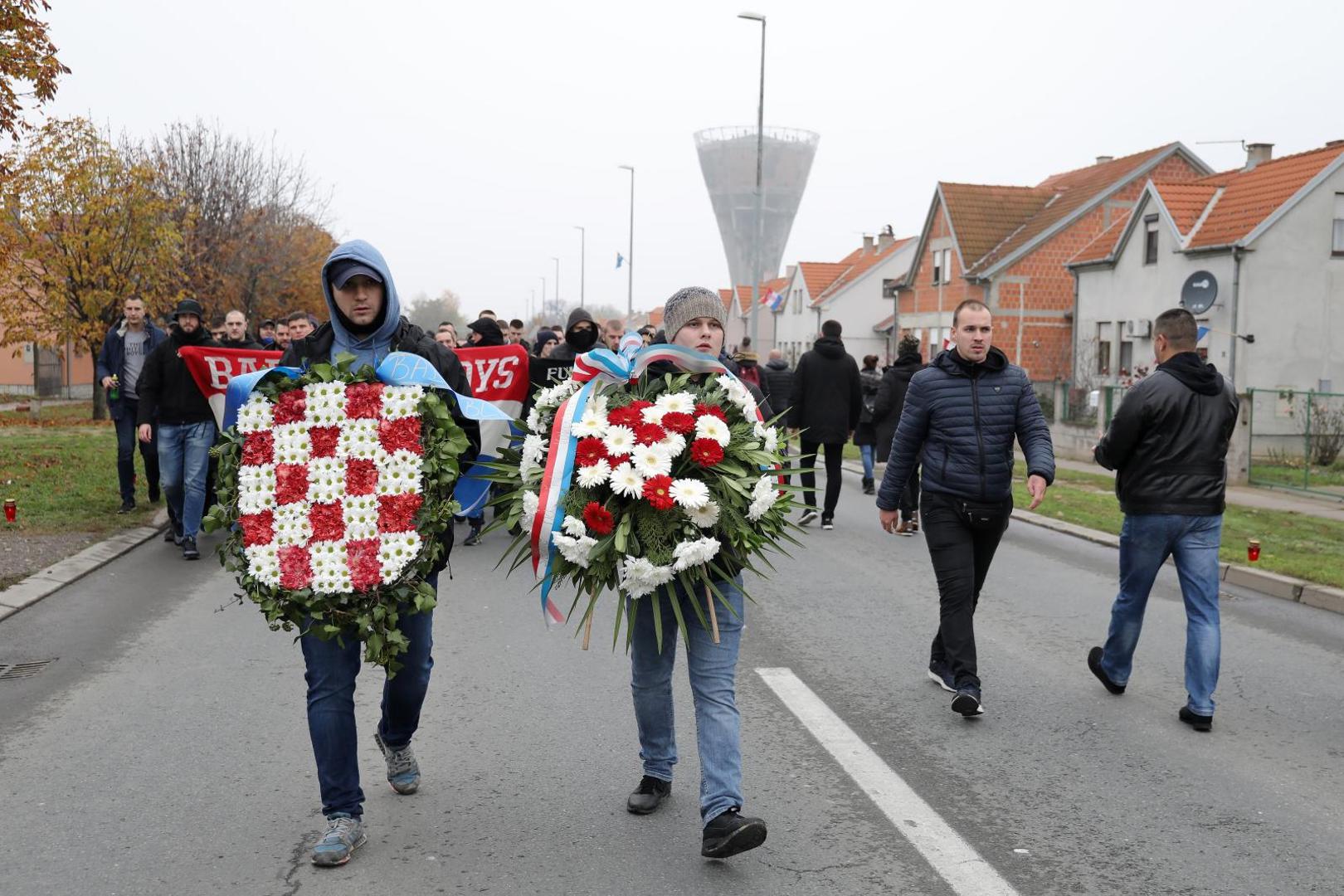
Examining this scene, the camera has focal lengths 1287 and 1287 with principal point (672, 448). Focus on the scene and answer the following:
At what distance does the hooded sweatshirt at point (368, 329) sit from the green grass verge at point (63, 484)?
27.2ft

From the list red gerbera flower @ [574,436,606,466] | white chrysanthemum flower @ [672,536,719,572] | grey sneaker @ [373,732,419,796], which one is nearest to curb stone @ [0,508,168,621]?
grey sneaker @ [373,732,419,796]

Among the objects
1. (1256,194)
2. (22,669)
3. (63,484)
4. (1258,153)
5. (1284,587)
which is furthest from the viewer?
(1258,153)

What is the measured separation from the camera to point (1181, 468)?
614cm

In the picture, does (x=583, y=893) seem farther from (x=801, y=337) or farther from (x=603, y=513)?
(x=801, y=337)

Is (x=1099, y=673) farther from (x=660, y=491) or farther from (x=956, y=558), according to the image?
(x=660, y=491)

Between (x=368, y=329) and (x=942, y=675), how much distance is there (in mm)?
3599

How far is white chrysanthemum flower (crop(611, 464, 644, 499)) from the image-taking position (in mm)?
4000

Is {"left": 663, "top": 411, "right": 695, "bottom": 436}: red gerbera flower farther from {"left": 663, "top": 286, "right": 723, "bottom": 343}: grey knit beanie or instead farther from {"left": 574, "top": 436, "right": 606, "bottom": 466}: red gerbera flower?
{"left": 663, "top": 286, "right": 723, "bottom": 343}: grey knit beanie

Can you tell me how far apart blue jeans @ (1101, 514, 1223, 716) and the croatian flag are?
3.10 m

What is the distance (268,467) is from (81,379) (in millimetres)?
52354

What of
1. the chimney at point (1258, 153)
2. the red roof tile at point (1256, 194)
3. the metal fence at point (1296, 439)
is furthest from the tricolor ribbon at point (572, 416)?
the chimney at point (1258, 153)

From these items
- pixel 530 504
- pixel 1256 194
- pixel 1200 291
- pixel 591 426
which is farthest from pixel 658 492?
pixel 1256 194

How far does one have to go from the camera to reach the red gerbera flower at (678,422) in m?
4.11

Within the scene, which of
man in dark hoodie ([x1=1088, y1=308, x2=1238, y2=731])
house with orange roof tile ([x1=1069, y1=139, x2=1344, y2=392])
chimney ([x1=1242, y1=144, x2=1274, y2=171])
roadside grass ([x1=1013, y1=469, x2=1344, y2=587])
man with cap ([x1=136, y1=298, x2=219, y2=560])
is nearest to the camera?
man in dark hoodie ([x1=1088, y1=308, x2=1238, y2=731])
